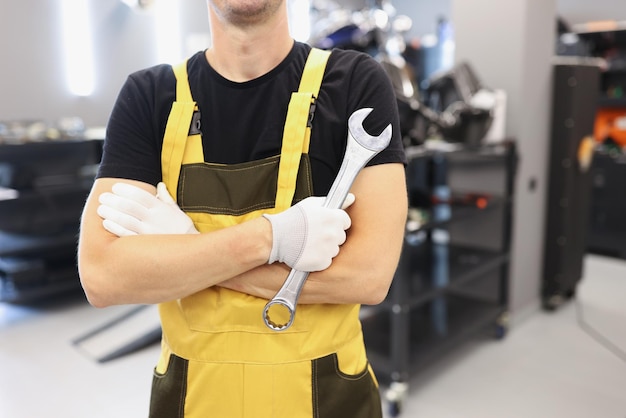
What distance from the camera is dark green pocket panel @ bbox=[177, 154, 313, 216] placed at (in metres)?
1.06

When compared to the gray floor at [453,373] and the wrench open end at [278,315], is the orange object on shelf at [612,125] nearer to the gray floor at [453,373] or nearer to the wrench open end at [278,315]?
the gray floor at [453,373]

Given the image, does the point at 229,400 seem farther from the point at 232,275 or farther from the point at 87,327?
the point at 87,327

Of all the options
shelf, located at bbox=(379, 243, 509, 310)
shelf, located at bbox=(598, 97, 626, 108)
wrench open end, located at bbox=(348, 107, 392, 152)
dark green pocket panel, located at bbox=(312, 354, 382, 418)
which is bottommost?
shelf, located at bbox=(379, 243, 509, 310)

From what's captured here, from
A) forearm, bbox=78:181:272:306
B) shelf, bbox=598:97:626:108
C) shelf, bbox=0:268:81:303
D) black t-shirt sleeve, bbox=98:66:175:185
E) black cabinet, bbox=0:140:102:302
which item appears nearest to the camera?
forearm, bbox=78:181:272:306

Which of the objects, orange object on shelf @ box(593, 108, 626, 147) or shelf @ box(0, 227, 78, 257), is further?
orange object on shelf @ box(593, 108, 626, 147)

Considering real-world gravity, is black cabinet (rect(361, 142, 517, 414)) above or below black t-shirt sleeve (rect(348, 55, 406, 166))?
below

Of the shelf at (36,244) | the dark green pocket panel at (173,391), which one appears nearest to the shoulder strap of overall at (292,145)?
the dark green pocket panel at (173,391)

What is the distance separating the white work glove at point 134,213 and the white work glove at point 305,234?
0.19m

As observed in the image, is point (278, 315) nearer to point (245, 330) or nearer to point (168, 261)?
point (245, 330)

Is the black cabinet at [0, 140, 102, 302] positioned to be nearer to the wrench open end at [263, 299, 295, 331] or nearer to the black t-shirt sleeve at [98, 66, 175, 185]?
the black t-shirt sleeve at [98, 66, 175, 185]

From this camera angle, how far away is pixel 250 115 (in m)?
1.09

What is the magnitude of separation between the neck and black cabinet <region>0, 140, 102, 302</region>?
1857 millimetres

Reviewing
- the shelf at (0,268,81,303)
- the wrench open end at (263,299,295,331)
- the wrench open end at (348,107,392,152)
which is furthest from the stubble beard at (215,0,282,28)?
the shelf at (0,268,81,303)

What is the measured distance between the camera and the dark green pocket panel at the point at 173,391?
1080 millimetres
